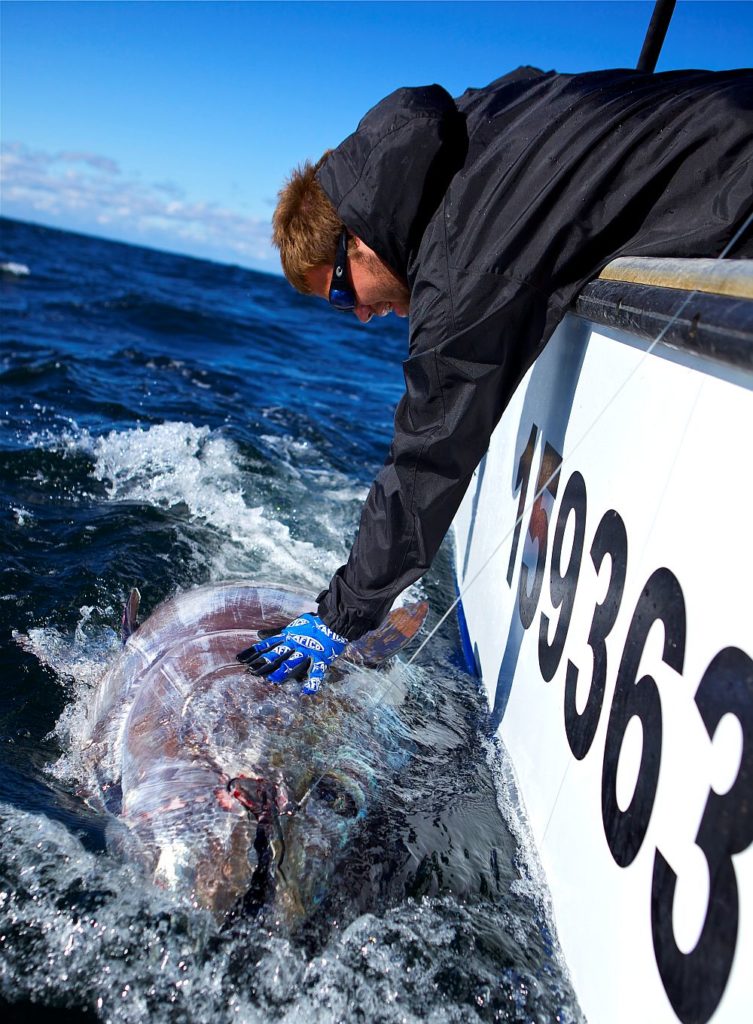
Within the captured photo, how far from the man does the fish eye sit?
36 centimetres

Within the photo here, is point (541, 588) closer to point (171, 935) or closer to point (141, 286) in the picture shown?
point (171, 935)

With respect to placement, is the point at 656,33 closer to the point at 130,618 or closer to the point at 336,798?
the point at 130,618

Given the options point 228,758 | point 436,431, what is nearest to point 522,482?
point 436,431

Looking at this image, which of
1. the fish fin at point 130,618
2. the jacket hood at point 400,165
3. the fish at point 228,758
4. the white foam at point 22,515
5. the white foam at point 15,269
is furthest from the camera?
the white foam at point 15,269

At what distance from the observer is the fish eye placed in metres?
1.90

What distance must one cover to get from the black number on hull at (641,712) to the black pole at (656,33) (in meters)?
2.57

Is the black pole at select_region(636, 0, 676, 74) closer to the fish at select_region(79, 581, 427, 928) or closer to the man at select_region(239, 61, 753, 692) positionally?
the man at select_region(239, 61, 753, 692)

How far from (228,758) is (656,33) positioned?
322 cm

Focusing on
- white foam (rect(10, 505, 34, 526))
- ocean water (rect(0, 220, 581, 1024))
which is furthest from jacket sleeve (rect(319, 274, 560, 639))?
white foam (rect(10, 505, 34, 526))

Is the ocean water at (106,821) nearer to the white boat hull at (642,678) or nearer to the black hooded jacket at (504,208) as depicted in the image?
the white boat hull at (642,678)

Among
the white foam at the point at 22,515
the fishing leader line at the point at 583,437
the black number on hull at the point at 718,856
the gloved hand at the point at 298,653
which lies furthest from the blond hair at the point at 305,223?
the white foam at the point at 22,515

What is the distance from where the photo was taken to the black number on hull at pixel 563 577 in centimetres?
204

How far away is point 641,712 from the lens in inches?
60.5

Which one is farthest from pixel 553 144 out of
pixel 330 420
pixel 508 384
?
pixel 330 420
